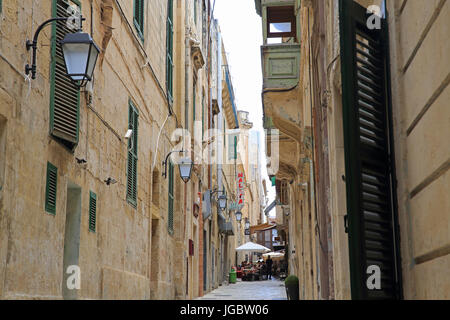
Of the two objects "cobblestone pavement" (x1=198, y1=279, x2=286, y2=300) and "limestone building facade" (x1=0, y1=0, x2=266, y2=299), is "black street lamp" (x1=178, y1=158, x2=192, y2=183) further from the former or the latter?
"cobblestone pavement" (x1=198, y1=279, x2=286, y2=300)

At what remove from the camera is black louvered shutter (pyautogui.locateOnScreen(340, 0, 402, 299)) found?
449 cm

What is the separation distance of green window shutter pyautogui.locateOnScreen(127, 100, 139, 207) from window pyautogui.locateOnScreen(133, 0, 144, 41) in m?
1.78

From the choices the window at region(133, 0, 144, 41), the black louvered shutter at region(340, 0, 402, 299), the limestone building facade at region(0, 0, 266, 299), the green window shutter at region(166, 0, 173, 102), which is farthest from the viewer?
the green window shutter at region(166, 0, 173, 102)

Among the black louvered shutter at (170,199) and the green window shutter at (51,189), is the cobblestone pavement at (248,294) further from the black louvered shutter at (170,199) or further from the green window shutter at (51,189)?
the green window shutter at (51,189)

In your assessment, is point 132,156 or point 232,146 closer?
point 132,156

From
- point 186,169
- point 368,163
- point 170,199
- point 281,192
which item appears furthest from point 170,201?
point 281,192

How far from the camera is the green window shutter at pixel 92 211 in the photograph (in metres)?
9.55

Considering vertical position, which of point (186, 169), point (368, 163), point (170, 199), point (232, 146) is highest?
point (232, 146)

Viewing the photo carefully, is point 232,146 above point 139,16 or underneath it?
above

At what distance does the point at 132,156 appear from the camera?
12.7 metres

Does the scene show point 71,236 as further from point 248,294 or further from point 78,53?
point 248,294

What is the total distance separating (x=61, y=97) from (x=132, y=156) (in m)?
4.54

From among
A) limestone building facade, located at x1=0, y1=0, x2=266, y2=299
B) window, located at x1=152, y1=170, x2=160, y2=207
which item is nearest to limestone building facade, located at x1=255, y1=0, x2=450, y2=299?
limestone building facade, located at x1=0, y1=0, x2=266, y2=299

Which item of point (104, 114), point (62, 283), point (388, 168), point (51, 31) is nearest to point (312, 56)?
point (104, 114)
